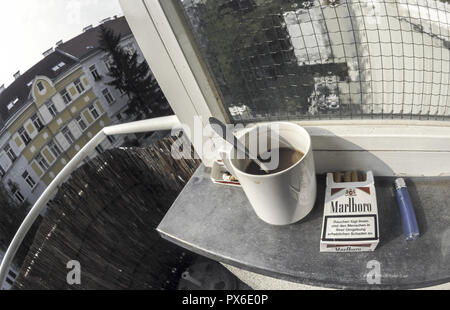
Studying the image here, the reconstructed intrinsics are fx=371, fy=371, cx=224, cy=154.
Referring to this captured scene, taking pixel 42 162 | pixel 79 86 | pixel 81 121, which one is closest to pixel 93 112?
pixel 81 121

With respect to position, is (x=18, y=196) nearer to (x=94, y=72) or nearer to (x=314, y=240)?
(x=94, y=72)

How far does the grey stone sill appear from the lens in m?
0.57

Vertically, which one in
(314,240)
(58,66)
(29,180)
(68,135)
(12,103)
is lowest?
(29,180)

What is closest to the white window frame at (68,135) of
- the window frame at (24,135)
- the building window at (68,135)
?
the building window at (68,135)

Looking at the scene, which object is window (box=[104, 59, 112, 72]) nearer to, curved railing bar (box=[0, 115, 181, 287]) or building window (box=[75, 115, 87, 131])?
building window (box=[75, 115, 87, 131])

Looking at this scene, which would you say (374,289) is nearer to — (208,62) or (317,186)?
(317,186)

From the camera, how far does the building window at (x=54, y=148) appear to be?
8.73 metres

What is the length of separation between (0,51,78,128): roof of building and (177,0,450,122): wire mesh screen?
8110 millimetres

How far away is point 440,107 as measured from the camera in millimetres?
587

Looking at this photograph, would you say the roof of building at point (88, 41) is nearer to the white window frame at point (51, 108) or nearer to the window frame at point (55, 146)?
the white window frame at point (51, 108)

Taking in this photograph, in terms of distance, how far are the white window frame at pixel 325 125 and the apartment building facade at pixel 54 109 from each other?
7305 mm

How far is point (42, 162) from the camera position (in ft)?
28.3

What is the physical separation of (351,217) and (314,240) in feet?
0.26
